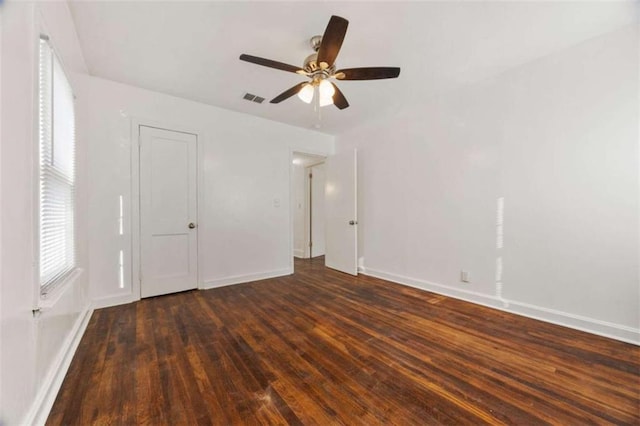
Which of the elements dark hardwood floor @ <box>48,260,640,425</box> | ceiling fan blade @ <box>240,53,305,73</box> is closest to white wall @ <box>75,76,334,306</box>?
dark hardwood floor @ <box>48,260,640,425</box>

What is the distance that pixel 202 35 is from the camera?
7.18 ft

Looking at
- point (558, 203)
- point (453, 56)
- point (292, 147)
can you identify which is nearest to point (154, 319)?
point (292, 147)

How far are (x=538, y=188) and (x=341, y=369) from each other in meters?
2.59

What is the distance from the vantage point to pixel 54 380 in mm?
1596

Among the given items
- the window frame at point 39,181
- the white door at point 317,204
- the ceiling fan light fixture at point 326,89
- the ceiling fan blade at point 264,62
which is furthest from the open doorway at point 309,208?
the window frame at point 39,181

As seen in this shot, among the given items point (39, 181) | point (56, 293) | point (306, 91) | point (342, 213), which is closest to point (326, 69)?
point (306, 91)

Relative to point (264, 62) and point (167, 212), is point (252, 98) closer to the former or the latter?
point (264, 62)

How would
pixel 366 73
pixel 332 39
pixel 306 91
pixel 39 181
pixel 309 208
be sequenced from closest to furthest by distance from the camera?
pixel 39 181 < pixel 332 39 < pixel 366 73 < pixel 306 91 < pixel 309 208

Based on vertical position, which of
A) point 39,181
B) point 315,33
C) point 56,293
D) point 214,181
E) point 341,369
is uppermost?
point 315,33

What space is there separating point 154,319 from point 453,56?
4000mm

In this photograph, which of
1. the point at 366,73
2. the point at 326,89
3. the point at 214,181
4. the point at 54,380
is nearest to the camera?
the point at 54,380

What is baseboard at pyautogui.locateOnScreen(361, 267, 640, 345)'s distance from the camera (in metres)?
2.17

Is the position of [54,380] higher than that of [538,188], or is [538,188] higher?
[538,188]

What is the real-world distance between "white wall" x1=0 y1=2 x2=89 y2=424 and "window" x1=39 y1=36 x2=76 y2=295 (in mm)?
216
